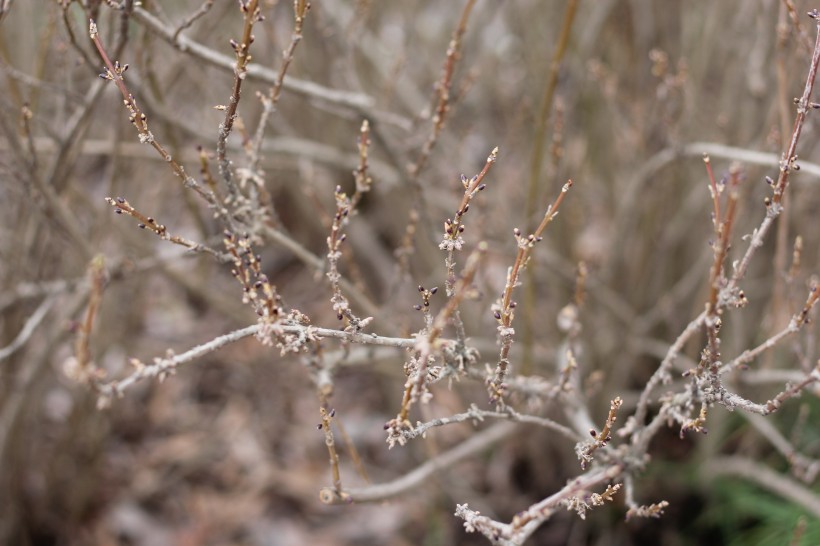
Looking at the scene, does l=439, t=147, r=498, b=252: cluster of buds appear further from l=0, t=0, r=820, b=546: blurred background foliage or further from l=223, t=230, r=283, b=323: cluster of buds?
l=0, t=0, r=820, b=546: blurred background foliage

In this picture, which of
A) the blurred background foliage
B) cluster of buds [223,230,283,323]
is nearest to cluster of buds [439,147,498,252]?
cluster of buds [223,230,283,323]

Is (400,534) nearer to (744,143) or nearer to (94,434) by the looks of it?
(94,434)

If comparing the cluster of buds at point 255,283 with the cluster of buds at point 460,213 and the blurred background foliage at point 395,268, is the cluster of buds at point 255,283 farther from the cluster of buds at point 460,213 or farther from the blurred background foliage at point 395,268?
the blurred background foliage at point 395,268

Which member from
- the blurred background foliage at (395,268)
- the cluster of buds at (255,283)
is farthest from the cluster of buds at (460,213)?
the blurred background foliage at (395,268)

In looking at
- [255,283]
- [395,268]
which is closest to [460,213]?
[255,283]

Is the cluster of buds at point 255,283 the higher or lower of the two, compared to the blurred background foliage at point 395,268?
lower

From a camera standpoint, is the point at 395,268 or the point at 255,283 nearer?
the point at 255,283

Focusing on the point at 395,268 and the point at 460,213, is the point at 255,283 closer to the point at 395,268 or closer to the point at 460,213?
the point at 460,213

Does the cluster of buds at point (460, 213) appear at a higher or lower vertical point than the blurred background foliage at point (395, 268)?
lower

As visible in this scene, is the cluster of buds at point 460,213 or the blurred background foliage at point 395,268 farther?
the blurred background foliage at point 395,268
